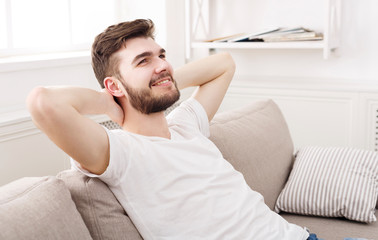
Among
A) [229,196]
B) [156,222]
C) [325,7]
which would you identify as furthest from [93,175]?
[325,7]

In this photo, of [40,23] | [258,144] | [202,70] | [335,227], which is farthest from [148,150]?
[40,23]

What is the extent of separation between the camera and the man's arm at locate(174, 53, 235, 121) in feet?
6.42

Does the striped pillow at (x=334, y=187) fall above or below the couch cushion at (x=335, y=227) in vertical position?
above

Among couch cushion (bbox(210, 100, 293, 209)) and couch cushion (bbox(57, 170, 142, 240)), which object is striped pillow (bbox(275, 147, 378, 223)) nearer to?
couch cushion (bbox(210, 100, 293, 209))

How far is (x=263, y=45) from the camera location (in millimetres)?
3096

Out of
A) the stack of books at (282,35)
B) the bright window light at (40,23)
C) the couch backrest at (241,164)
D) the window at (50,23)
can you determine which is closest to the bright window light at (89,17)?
the window at (50,23)

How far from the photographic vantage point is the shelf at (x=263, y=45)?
299 cm

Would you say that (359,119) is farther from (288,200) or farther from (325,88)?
(288,200)

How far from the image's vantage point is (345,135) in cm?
315

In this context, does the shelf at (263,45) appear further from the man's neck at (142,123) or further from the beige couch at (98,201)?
the man's neck at (142,123)

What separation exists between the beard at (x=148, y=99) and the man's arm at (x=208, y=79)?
0.33m

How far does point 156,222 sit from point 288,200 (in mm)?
955

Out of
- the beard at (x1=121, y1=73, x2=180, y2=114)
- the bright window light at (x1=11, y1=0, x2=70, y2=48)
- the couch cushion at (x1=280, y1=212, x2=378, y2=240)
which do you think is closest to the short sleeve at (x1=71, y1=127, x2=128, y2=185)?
the beard at (x1=121, y1=73, x2=180, y2=114)

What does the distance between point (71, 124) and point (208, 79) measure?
82 centimetres
